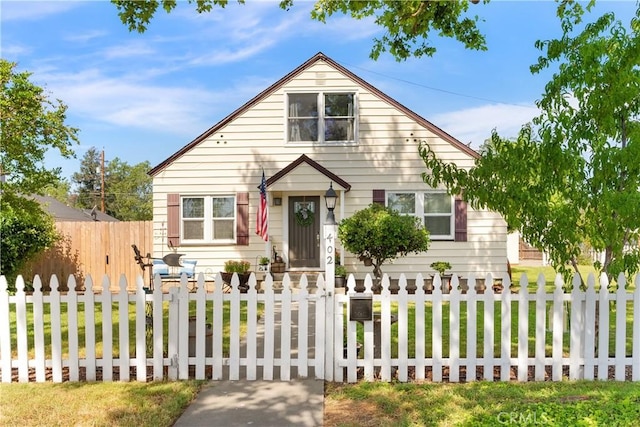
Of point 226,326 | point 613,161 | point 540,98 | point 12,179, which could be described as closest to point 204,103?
point 12,179

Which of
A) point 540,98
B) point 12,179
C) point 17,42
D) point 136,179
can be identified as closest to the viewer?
point 540,98

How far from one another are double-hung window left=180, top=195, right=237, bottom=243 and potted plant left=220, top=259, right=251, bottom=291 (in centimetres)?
83

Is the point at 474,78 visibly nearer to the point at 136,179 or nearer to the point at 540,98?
the point at 540,98

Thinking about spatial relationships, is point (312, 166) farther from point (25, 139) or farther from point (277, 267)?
point (25, 139)

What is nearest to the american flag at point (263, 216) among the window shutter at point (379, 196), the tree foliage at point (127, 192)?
the window shutter at point (379, 196)

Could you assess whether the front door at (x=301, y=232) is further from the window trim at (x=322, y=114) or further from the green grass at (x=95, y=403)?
the green grass at (x=95, y=403)

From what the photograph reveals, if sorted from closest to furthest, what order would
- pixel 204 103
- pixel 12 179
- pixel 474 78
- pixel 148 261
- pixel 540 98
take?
pixel 540 98 → pixel 12 179 → pixel 474 78 → pixel 148 261 → pixel 204 103

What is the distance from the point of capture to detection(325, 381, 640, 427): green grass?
3486 mm

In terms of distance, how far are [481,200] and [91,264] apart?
1291 centimetres

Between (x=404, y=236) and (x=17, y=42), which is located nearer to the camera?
(x=17, y=42)

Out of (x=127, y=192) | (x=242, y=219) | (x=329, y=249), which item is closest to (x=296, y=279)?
(x=242, y=219)

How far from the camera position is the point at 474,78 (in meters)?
12.4

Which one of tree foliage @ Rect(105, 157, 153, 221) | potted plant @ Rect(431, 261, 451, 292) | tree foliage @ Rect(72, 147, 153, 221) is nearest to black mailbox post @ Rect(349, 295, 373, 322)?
potted plant @ Rect(431, 261, 451, 292)

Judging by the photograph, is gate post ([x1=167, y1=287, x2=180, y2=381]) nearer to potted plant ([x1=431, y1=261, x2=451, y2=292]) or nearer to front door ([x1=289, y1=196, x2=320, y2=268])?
front door ([x1=289, y1=196, x2=320, y2=268])
